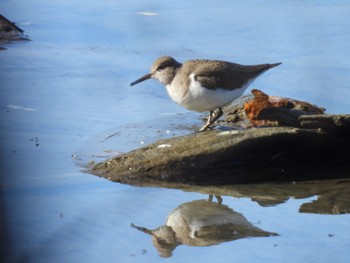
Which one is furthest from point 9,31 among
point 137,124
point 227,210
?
point 227,210

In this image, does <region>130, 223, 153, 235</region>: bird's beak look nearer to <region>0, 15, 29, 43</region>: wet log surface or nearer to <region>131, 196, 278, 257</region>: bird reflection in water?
<region>131, 196, 278, 257</region>: bird reflection in water

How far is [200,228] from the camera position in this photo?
442 centimetres

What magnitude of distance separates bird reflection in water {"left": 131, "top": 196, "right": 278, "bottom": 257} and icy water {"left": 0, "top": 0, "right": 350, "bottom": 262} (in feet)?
0.04

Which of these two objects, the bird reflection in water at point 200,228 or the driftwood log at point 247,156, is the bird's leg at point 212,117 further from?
the bird reflection in water at point 200,228

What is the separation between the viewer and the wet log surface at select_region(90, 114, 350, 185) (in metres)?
5.39

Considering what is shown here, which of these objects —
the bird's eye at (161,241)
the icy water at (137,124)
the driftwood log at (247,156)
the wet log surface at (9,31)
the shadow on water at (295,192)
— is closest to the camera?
the icy water at (137,124)

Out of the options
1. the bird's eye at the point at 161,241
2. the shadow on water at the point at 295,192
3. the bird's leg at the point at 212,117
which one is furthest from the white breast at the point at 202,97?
the bird's eye at the point at 161,241

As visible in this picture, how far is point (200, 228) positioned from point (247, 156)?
47.8 inches

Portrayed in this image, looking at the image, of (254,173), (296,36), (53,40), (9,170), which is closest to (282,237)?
(254,173)

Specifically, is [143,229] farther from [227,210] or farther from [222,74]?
[222,74]

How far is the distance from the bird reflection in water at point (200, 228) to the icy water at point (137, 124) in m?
0.01

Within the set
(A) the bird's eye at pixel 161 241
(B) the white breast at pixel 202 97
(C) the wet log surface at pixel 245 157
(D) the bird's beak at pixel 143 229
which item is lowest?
(D) the bird's beak at pixel 143 229

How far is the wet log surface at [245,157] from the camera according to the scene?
17.7ft

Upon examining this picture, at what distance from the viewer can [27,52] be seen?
902 centimetres
